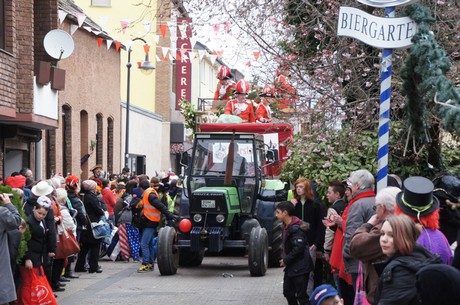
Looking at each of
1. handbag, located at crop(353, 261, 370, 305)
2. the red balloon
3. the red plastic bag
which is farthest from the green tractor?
handbag, located at crop(353, 261, 370, 305)

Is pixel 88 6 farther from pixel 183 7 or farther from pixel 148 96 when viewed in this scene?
pixel 183 7

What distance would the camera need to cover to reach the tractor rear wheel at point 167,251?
1741 cm

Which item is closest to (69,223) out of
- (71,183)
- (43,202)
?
(71,183)

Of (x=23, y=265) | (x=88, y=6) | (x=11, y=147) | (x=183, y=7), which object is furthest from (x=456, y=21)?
(x=88, y=6)

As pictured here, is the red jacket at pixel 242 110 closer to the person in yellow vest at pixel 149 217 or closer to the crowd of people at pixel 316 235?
the crowd of people at pixel 316 235

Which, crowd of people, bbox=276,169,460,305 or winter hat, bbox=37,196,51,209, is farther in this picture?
winter hat, bbox=37,196,51,209

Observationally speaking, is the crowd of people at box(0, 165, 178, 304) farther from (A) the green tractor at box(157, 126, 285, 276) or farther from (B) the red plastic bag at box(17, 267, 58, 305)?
(A) the green tractor at box(157, 126, 285, 276)

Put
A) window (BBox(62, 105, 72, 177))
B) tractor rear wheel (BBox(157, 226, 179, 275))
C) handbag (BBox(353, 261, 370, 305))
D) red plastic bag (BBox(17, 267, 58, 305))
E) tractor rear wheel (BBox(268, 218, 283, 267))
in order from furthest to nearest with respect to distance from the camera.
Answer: window (BBox(62, 105, 72, 177)) < tractor rear wheel (BBox(268, 218, 283, 267)) < tractor rear wheel (BBox(157, 226, 179, 275)) < red plastic bag (BBox(17, 267, 58, 305)) < handbag (BBox(353, 261, 370, 305))

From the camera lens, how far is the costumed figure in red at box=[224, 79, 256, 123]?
2294 centimetres

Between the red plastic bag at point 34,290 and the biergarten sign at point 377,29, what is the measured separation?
18.2ft

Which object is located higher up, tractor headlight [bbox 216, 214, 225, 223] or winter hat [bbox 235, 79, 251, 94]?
winter hat [bbox 235, 79, 251, 94]

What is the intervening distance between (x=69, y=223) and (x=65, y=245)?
15.5 inches

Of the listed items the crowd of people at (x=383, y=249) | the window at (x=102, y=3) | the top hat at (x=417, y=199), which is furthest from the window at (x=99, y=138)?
the top hat at (x=417, y=199)

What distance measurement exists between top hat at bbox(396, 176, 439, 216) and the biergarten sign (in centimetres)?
181
